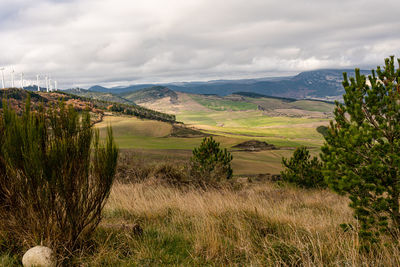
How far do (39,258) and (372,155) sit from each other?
496cm

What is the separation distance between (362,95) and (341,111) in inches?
20.6

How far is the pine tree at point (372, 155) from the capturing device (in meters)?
4.22

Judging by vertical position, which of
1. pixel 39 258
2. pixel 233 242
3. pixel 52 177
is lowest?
pixel 233 242

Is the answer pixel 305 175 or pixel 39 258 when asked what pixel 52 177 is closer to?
pixel 39 258

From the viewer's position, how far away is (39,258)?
3549 mm

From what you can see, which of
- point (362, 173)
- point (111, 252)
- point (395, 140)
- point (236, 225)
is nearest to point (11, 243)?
point (111, 252)

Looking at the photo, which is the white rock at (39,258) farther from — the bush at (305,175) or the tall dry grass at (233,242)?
the bush at (305,175)

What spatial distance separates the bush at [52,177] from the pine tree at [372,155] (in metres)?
3.66

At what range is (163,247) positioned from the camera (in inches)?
169

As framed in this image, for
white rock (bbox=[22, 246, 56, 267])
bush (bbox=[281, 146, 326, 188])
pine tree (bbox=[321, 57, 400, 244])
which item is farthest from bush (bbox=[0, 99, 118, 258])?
bush (bbox=[281, 146, 326, 188])

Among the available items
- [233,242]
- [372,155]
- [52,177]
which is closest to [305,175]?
[372,155]

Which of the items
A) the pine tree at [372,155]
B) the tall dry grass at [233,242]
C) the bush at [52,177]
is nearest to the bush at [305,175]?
the pine tree at [372,155]

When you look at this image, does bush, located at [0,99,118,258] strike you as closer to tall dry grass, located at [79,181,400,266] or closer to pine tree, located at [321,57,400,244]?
tall dry grass, located at [79,181,400,266]

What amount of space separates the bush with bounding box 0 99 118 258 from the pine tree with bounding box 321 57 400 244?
12.0ft
